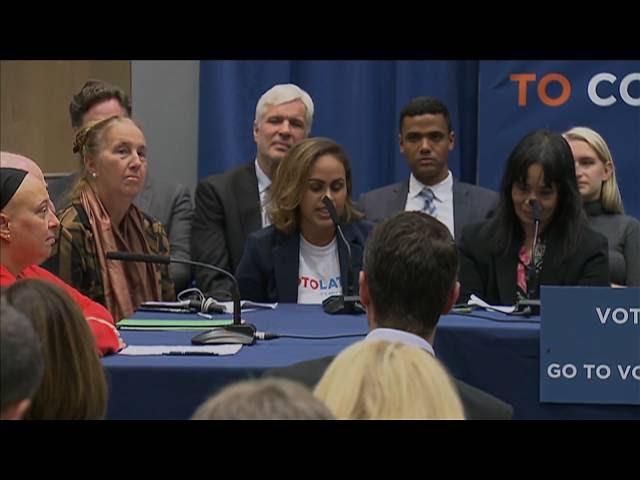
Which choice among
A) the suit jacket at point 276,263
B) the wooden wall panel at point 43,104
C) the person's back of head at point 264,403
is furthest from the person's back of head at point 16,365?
the wooden wall panel at point 43,104

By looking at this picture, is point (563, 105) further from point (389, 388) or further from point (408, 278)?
point (389, 388)

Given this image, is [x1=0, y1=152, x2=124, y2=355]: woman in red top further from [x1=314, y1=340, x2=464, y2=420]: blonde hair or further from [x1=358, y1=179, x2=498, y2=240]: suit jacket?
[x1=358, y1=179, x2=498, y2=240]: suit jacket

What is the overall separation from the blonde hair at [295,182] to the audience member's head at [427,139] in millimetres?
922

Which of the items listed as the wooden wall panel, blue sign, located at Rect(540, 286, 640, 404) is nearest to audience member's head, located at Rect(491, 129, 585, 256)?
blue sign, located at Rect(540, 286, 640, 404)

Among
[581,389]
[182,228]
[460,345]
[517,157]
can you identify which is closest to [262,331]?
[460,345]

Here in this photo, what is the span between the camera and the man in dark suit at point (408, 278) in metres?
2.52

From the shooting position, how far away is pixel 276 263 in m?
4.31

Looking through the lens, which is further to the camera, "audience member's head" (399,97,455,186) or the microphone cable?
"audience member's head" (399,97,455,186)

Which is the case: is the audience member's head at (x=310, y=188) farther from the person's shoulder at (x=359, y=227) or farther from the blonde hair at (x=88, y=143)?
the blonde hair at (x=88, y=143)

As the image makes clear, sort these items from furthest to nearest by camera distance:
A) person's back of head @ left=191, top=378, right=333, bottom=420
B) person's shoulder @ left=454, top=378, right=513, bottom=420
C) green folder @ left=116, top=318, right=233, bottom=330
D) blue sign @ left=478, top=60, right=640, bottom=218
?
blue sign @ left=478, top=60, right=640, bottom=218 → green folder @ left=116, top=318, right=233, bottom=330 → person's shoulder @ left=454, top=378, right=513, bottom=420 → person's back of head @ left=191, top=378, right=333, bottom=420

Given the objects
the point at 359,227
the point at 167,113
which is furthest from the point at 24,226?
the point at 167,113

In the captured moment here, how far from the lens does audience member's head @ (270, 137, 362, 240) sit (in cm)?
434

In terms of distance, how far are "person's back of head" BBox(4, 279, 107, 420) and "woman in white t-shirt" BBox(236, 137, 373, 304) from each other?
216cm
